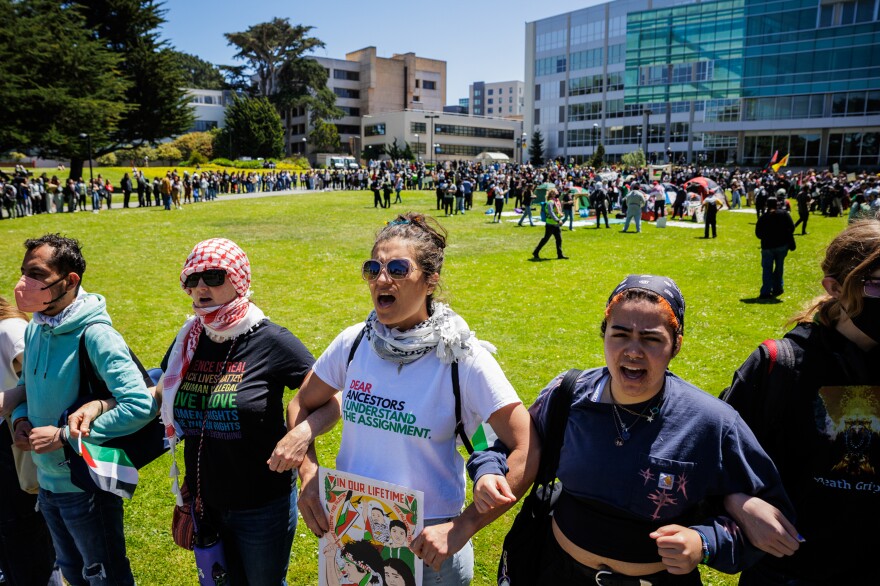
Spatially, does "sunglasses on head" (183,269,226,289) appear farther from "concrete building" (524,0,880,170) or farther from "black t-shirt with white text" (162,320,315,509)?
"concrete building" (524,0,880,170)

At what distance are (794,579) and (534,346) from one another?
649cm

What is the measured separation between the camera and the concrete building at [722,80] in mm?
60062

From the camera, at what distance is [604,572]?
6.72 feet

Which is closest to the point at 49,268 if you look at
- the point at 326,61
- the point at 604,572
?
the point at 604,572

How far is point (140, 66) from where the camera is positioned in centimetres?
4653

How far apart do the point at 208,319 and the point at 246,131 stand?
74.2 metres

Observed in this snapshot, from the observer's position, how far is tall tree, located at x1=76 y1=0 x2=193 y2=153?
45469 millimetres

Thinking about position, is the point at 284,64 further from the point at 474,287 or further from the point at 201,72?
the point at 474,287

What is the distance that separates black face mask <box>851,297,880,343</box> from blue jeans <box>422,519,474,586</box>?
172 centimetres

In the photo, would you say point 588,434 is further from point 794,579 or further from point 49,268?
point 49,268

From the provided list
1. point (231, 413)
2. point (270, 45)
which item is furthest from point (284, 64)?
point (231, 413)

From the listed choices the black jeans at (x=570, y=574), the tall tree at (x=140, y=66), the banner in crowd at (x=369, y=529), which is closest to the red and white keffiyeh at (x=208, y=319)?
the banner in crowd at (x=369, y=529)

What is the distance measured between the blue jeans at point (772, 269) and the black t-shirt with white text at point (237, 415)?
38.1ft

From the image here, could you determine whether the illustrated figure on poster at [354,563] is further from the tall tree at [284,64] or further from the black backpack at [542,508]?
the tall tree at [284,64]
